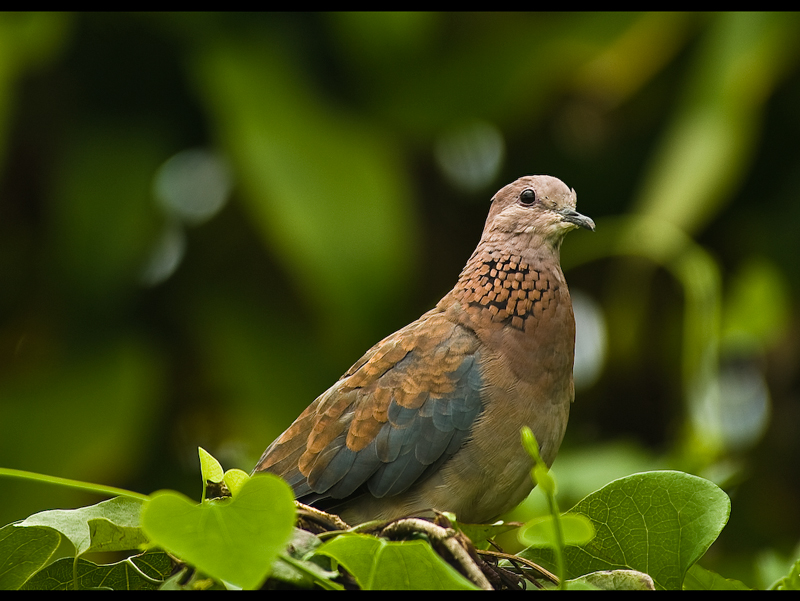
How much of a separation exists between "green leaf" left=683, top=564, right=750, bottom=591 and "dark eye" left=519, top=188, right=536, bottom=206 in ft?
3.10

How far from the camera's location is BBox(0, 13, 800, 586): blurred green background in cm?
369

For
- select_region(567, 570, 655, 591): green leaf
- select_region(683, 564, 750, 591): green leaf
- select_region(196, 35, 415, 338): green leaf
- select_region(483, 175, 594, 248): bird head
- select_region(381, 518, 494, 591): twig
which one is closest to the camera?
select_region(381, 518, 494, 591): twig

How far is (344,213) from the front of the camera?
3.67 m

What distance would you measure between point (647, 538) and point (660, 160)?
287 cm

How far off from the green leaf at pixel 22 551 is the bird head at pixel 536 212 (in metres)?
1.23

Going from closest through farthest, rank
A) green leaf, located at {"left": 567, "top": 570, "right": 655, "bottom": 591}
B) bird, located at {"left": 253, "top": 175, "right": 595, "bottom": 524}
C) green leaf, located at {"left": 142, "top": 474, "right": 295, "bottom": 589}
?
green leaf, located at {"left": 142, "top": 474, "right": 295, "bottom": 589}
green leaf, located at {"left": 567, "top": 570, "right": 655, "bottom": 591}
bird, located at {"left": 253, "top": 175, "right": 595, "bottom": 524}

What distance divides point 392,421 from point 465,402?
17 centimetres

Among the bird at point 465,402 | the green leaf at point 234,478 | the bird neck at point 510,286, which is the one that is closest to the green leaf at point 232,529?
the green leaf at point 234,478

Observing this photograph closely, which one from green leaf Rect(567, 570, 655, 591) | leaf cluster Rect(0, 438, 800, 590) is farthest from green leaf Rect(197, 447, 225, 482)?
green leaf Rect(567, 570, 655, 591)

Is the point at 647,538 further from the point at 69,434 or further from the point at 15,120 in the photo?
the point at 15,120

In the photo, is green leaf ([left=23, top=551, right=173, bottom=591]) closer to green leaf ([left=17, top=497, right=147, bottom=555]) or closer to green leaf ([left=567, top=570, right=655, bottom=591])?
green leaf ([left=17, top=497, right=147, bottom=555])

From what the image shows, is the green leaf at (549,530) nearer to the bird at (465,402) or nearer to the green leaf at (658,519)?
the green leaf at (658,519)

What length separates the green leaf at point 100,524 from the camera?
1302 millimetres

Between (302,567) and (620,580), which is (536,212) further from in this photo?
(302,567)
